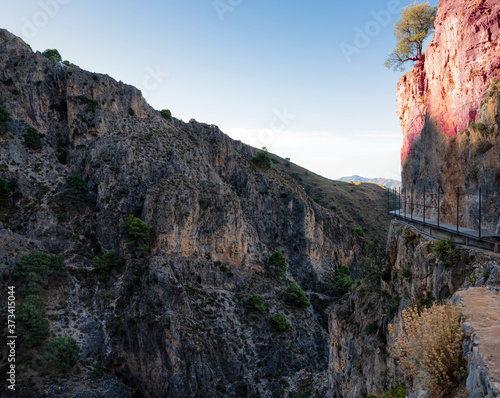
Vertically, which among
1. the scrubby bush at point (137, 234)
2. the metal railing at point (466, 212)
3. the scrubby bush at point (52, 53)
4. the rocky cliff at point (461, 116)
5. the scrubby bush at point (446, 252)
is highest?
the scrubby bush at point (52, 53)

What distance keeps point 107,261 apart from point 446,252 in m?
52.1

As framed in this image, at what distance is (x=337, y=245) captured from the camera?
3317 inches

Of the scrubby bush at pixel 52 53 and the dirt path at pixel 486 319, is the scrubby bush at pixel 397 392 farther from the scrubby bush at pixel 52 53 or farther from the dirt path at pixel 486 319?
the scrubby bush at pixel 52 53

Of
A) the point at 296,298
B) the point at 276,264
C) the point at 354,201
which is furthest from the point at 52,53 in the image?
the point at 354,201

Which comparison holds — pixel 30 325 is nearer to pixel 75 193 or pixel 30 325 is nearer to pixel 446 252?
pixel 75 193

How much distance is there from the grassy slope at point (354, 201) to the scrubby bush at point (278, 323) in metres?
49.8

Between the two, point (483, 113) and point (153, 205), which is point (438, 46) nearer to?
point (483, 113)

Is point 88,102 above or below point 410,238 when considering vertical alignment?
above

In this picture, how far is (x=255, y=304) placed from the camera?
180 feet

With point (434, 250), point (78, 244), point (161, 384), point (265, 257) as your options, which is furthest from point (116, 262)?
point (434, 250)

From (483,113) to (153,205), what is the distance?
171 feet

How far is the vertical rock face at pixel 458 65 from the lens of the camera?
62.2 ft

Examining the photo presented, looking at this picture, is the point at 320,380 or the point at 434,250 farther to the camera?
the point at 320,380

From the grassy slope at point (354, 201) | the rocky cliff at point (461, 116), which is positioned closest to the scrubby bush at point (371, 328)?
the rocky cliff at point (461, 116)
